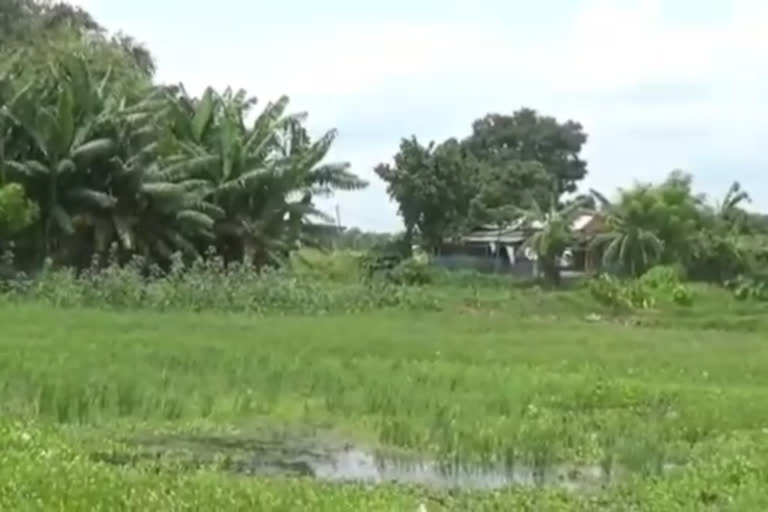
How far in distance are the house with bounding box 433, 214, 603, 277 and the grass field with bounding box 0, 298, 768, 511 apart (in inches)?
994

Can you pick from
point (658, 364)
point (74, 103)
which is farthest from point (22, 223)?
point (658, 364)

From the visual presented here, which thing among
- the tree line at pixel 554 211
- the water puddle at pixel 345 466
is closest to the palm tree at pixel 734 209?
the tree line at pixel 554 211

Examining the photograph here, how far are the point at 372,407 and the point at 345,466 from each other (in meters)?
3.18

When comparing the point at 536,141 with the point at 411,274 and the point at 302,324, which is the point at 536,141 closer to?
the point at 411,274

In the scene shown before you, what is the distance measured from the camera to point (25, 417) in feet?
42.4

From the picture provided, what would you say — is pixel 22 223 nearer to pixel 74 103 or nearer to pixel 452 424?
pixel 74 103

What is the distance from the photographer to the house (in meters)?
50.7

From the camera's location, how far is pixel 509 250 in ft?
187

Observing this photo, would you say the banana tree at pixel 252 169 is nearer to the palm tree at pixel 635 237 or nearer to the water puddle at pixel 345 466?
the palm tree at pixel 635 237

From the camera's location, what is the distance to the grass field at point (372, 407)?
370 inches

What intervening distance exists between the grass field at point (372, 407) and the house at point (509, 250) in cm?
2524

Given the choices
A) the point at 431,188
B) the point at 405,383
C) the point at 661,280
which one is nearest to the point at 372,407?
the point at 405,383

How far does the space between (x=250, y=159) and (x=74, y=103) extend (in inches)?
235

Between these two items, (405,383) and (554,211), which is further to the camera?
(554,211)
